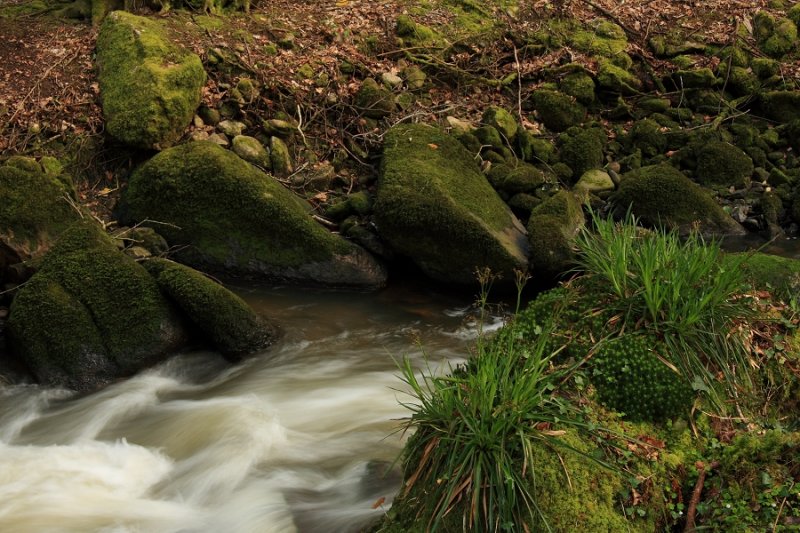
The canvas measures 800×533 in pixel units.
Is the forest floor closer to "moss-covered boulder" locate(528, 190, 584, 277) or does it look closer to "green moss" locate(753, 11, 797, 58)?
"green moss" locate(753, 11, 797, 58)

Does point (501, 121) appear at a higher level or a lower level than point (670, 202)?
higher

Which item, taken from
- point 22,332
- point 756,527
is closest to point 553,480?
point 756,527

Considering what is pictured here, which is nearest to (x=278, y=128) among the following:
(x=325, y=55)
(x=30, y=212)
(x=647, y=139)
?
(x=325, y=55)

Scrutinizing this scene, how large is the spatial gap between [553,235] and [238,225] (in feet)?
10.6

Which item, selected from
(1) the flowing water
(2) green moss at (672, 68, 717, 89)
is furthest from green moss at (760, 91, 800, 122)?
(1) the flowing water

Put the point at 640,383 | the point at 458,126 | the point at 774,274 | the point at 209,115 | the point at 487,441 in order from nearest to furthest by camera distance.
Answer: the point at 487,441 < the point at 640,383 < the point at 774,274 < the point at 209,115 < the point at 458,126

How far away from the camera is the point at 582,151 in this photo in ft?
33.2

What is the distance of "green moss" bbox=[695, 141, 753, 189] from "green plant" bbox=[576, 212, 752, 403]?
6.44m

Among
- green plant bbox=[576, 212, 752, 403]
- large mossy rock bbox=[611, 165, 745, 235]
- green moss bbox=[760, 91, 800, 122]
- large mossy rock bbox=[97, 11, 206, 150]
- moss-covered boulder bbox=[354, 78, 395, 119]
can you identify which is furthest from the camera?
green moss bbox=[760, 91, 800, 122]

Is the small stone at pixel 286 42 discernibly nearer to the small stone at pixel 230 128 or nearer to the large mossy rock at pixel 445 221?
the small stone at pixel 230 128

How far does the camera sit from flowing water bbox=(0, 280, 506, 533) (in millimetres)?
4508

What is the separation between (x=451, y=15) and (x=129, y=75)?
5388 mm

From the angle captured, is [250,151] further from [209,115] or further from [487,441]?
[487,441]

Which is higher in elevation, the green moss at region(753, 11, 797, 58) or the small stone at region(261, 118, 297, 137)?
the green moss at region(753, 11, 797, 58)
